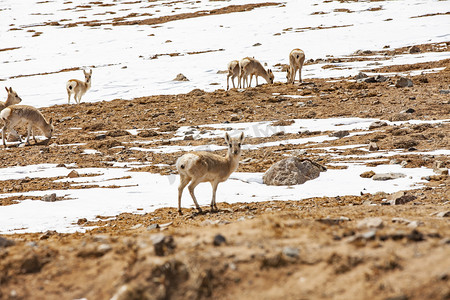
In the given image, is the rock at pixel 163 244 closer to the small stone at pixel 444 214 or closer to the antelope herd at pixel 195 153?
the antelope herd at pixel 195 153

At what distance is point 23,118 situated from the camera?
1883 centimetres

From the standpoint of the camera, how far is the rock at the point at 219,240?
17.0ft

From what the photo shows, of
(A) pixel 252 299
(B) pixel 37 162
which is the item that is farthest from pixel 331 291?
(B) pixel 37 162

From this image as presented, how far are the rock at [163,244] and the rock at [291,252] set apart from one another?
4.12ft

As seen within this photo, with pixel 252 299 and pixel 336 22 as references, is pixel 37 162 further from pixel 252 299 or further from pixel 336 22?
pixel 336 22

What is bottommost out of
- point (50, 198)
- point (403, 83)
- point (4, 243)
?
point (50, 198)

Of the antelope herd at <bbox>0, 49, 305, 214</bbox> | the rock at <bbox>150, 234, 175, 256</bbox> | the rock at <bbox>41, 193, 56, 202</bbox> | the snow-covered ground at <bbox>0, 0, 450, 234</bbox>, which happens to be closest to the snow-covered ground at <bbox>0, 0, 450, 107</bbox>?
the snow-covered ground at <bbox>0, 0, 450, 234</bbox>

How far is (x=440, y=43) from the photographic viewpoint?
34.9m

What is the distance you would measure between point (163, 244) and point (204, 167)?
4.49 m

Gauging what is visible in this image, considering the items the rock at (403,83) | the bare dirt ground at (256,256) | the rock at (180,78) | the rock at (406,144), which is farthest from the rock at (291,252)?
the rock at (180,78)

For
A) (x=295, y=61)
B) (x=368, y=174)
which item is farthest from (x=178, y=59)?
(x=368, y=174)

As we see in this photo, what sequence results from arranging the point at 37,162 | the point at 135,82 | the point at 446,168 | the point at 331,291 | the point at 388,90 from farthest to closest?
the point at 135,82 → the point at 388,90 → the point at 37,162 → the point at 446,168 → the point at 331,291

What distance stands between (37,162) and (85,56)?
35508 millimetres

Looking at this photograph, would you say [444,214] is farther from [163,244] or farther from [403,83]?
[403,83]
